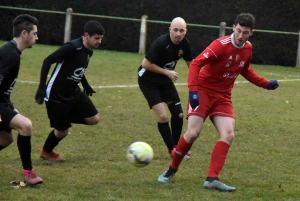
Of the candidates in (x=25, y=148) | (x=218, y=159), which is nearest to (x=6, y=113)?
(x=25, y=148)

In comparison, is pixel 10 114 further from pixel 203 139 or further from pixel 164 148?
pixel 203 139

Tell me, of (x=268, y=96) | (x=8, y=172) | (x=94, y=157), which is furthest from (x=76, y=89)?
(x=268, y=96)

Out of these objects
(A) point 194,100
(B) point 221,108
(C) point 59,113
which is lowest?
(C) point 59,113

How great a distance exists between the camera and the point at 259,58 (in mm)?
23609

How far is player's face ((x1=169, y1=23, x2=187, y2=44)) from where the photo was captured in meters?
8.11

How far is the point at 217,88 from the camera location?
6.95m

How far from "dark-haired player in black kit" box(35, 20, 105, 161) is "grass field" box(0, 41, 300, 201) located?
1.40 feet

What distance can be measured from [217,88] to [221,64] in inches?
10.3

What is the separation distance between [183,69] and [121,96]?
5950 mm

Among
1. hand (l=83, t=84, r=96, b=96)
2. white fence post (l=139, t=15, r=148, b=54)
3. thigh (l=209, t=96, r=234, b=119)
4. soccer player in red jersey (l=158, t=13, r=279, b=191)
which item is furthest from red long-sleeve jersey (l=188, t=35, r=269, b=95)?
white fence post (l=139, t=15, r=148, b=54)

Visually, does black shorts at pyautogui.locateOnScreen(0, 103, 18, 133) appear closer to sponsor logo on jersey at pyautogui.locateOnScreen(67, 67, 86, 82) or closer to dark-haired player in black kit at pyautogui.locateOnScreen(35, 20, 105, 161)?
dark-haired player in black kit at pyautogui.locateOnScreen(35, 20, 105, 161)

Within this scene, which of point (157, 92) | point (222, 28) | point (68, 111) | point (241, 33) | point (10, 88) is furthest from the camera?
point (222, 28)

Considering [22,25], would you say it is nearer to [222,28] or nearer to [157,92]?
[157,92]

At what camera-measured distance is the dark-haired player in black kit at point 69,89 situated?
7.68 meters
